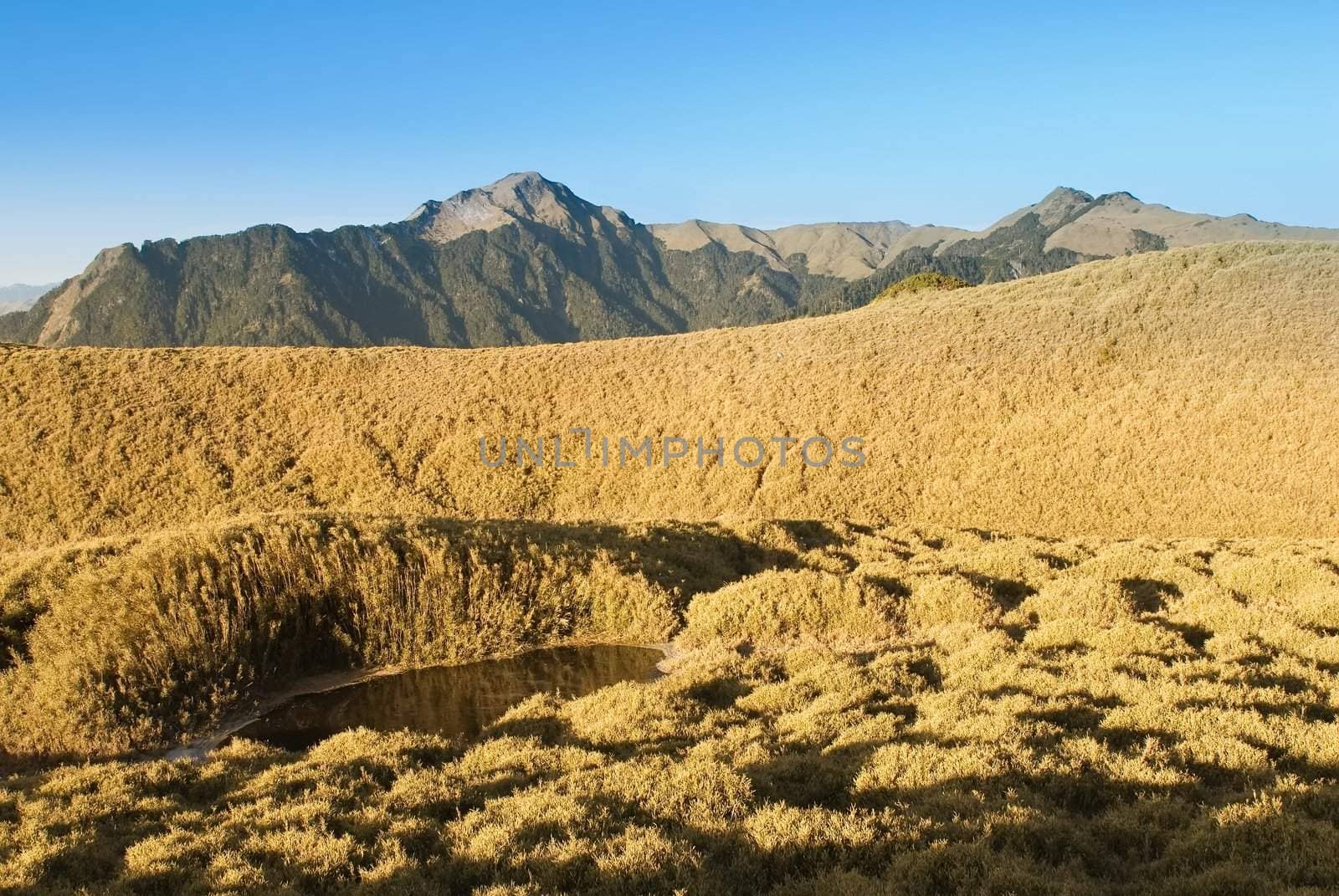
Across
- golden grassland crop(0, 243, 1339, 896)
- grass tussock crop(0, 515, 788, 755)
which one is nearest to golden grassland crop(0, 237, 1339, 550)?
golden grassland crop(0, 243, 1339, 896)

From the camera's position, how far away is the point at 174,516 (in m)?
26.6

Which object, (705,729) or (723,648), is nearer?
(705,729)

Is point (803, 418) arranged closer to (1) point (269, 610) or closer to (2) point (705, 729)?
(1) point (269, 610)

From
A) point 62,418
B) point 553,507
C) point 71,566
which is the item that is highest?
point 62,418

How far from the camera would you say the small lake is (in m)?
9.58

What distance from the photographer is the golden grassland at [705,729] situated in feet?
17.2

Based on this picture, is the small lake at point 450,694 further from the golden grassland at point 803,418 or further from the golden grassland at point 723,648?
the golden grassland at point 803,418

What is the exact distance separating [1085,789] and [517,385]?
32138mm

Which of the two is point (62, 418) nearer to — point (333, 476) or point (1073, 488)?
point (333, 476)

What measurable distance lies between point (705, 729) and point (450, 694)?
4290 millimetres

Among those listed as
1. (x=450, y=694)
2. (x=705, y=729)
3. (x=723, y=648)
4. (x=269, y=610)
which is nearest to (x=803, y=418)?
(x=723, y=648)

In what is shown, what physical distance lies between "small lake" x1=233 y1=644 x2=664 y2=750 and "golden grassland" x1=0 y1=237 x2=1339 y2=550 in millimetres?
10598

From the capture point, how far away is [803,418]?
1294 inches

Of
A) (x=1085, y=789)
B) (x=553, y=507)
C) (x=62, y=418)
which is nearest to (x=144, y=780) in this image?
Answer: (x=1085, y=789)
